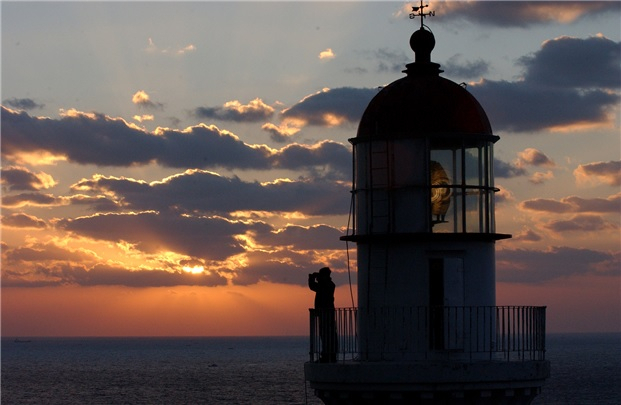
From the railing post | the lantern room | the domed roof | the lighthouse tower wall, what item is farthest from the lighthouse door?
the domed roof

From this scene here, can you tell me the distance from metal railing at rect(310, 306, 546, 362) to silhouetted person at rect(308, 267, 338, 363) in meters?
0.01

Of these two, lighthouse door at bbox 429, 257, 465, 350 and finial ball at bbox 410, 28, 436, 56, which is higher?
finial ball at bbox 410, 28, 436, 56

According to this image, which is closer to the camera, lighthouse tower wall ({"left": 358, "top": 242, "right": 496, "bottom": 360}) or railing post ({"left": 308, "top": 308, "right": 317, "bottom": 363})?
lighthouse tower wall ({"left": 358, "top": 242, "right": 496, "bottom": 360})

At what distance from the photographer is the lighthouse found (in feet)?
56.4

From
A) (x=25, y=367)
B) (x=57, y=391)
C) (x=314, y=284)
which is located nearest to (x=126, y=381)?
(x=57, y=391)

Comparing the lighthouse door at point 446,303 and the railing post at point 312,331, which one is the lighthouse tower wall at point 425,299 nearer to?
the lighthouse door at point 446,303

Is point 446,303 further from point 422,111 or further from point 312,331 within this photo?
point 422,111

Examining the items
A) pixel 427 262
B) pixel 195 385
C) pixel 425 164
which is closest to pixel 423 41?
pixel 425 164

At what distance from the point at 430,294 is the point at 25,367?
7095 inches

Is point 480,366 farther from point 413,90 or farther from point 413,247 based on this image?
point 413,90

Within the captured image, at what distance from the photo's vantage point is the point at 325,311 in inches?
696

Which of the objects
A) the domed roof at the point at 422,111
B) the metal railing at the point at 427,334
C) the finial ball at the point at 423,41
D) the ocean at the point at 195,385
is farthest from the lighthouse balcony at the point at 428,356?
the ocean at the point at 195,385

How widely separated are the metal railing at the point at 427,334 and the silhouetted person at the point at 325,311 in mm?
15

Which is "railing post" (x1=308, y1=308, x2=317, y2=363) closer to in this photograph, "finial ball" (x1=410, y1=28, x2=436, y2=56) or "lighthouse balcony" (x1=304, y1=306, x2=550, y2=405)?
"lighthouse balcony" (x1=304, y1=306, x2=550, y2=405)
